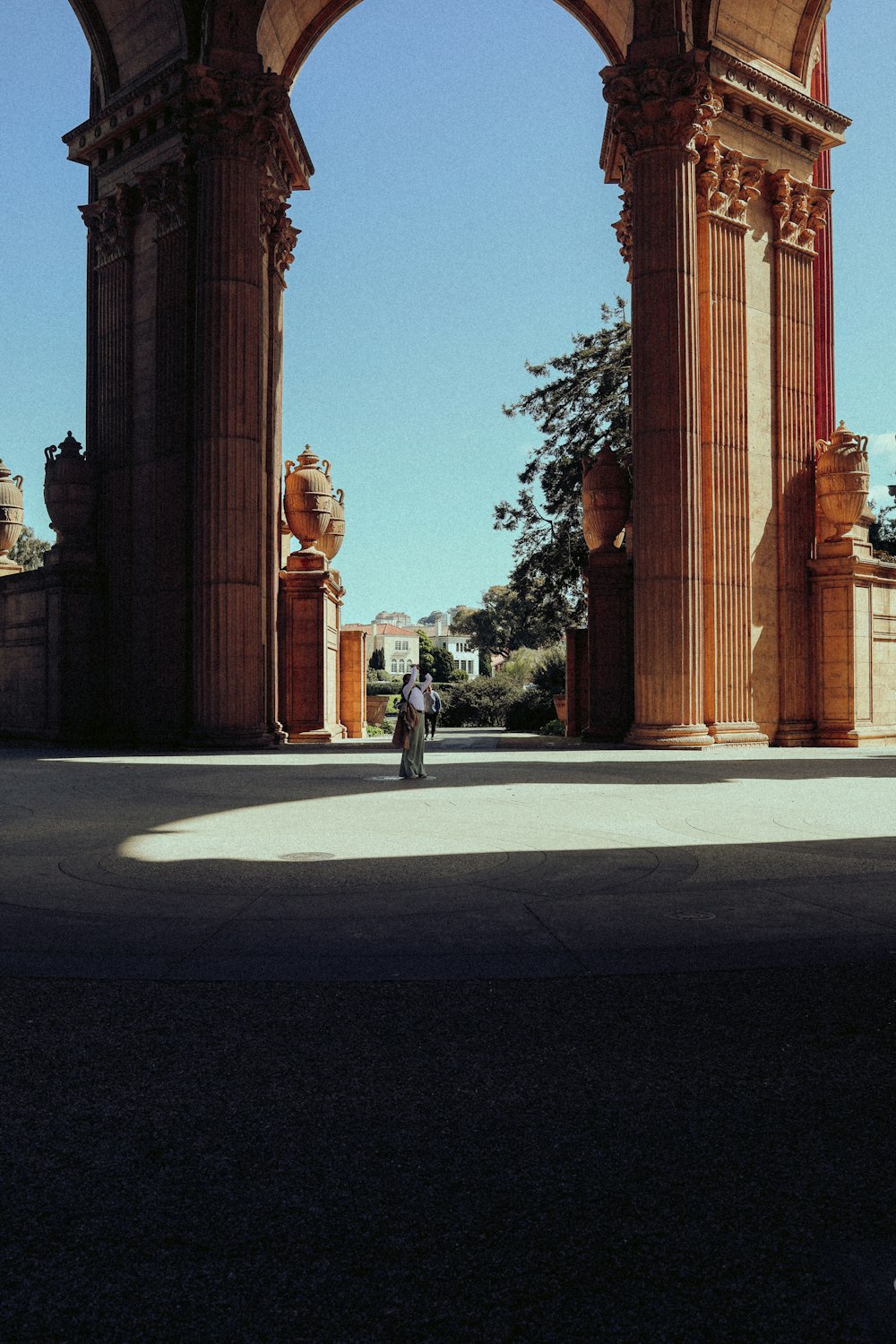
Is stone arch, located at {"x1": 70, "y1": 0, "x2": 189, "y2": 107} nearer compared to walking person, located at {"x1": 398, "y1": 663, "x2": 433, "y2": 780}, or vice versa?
walking person, located at {"x1": 398, "y1": 663, "x2": 433, "y2": 780}

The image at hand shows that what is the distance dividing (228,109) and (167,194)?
2.15 meters

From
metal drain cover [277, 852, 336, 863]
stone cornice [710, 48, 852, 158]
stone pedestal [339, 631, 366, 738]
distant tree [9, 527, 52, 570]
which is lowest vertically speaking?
metal drain cover [277, 852, 336, 863]

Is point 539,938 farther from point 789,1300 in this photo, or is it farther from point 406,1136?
point 789,1300

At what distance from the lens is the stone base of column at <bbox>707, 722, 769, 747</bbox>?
65.7 ft

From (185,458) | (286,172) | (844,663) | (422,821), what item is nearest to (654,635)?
(844,663)

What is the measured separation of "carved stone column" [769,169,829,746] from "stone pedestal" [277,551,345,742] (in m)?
9.62

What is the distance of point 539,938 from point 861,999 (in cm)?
144

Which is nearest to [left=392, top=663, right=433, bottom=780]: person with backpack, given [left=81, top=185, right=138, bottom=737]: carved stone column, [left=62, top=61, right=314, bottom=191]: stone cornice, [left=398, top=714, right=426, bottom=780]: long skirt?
[left=398, top=714, right=426, bottom=780]: long skirt

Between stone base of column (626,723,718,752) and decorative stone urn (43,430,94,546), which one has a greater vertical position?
decorative stone urn (43,430,94,546)

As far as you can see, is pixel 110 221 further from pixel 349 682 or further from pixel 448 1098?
pixel 448 1098

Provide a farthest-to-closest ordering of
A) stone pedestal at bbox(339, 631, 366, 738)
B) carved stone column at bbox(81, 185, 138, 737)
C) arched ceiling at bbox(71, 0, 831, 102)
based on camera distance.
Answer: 1. stone pedestal at bbox(339, 631, 366, 738)
2. carved stone column at bbox(81, 185, 138, 737)
3. arched ceiling at bbox(71, 0, 831, 102)

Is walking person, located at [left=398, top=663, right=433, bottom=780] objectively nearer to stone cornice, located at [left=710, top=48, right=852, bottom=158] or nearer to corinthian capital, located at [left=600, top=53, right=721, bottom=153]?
corinthian capital, located at [left=600, top=53, right=721, bottom=153]

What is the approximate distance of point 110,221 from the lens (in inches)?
906

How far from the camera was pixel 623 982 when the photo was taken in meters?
4.15
